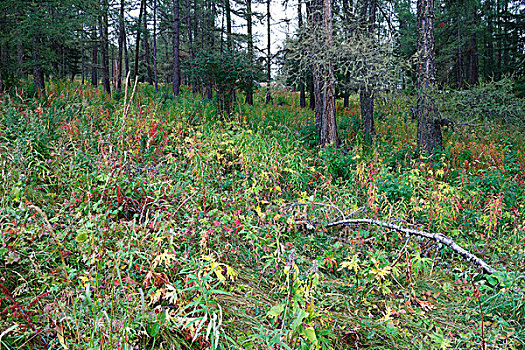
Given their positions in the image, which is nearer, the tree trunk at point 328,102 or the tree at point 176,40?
the tree trunk at point 328,102

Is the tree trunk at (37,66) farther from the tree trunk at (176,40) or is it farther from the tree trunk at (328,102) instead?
the tree trunk at (328,102)

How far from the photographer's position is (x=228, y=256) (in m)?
3.13

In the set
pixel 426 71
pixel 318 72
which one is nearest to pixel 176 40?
pixel 318 72

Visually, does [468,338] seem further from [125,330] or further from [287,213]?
[125,330]

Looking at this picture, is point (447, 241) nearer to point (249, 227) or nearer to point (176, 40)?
point (249, 227)

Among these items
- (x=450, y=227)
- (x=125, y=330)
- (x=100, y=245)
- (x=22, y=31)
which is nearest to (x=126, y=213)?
(x=100, y=245)

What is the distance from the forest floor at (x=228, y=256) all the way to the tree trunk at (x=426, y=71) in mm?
1598

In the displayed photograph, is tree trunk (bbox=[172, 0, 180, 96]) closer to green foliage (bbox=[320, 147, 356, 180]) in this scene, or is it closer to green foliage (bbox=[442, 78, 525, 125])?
green foliage (bbox=[320, 147, 356, 180])

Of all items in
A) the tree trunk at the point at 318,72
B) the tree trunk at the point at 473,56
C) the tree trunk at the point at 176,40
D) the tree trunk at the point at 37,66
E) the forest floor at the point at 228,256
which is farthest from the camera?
the tree trunk at the point at 473,56

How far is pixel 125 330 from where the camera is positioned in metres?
1.87

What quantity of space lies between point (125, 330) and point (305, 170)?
394cm

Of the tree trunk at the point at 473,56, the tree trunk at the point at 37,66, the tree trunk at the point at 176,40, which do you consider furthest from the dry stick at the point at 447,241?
the tree trunk at the point at 473,56

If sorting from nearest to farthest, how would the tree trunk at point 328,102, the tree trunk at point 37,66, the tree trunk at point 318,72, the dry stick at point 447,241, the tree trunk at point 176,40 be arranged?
the dry stick at point 447,241 → the tree trunk at point 328,102 → the tree trunk at point 318,72 → the tree trunk at point 37,66 → the tree trunk at point 176,40

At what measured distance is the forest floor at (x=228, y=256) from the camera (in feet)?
6.77
